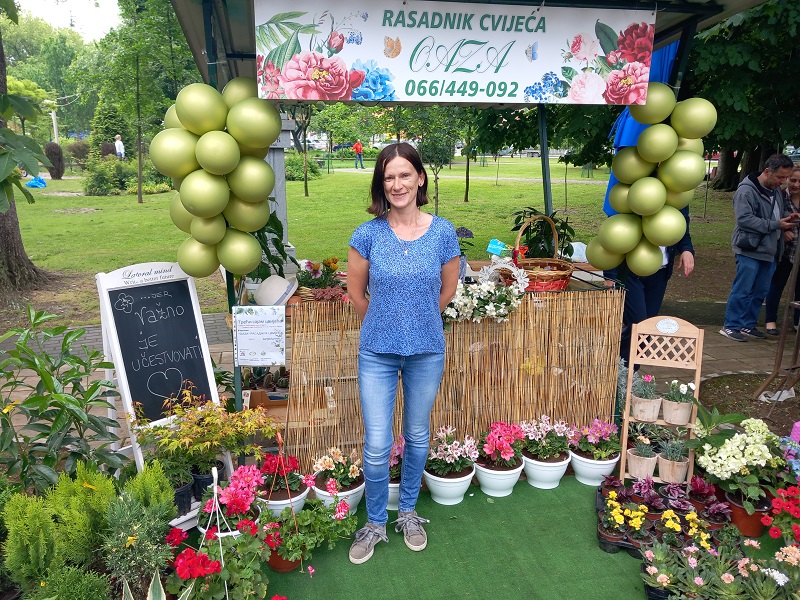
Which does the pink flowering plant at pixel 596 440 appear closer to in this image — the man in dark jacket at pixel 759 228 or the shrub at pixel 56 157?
the man in dark jacket at pixel 759 228

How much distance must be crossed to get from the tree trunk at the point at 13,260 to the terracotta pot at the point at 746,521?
26.1 feet

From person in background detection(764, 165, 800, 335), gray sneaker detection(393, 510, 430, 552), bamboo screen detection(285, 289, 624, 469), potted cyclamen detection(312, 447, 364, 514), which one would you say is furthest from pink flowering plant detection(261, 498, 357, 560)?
person in background detection(764, 165, 800, 335)

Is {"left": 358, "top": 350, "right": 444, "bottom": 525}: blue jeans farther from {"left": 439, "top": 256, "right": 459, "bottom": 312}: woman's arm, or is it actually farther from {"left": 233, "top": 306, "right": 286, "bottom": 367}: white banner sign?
{"left": 233, "top": 306, "right": 286, "bottom": 367}: white banner sign

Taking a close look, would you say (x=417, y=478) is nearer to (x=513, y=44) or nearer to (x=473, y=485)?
(x=473, y=485)

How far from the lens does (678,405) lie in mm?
3172

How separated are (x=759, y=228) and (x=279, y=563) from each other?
5.37 meters

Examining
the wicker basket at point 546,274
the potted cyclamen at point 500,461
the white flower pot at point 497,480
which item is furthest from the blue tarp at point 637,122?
the white flower pot at point 497,480

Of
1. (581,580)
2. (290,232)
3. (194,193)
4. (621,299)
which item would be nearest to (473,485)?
(581,580)

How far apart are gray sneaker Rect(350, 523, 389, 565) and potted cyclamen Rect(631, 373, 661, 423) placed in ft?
5.15

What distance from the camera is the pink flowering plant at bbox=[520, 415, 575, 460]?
3393 millimetres

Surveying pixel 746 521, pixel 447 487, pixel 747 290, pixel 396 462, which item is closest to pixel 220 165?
pixel 396 462

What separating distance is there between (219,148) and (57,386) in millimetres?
1305

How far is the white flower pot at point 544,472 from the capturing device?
332 cm

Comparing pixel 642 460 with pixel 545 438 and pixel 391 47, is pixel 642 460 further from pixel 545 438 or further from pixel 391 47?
pixel 391 47
